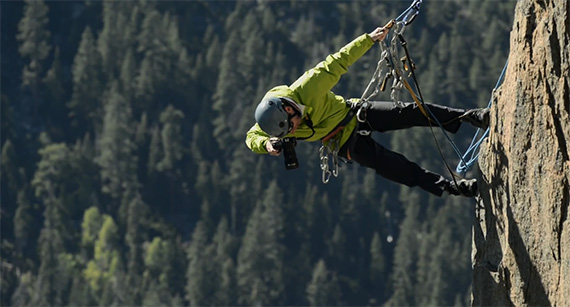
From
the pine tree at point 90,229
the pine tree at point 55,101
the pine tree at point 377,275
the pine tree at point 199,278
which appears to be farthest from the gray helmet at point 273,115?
the pine tree at point 55,101

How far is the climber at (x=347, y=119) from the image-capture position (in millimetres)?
11469

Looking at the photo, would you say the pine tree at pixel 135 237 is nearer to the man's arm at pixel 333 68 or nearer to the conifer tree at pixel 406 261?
A: the conifer tree at pixel 406 261

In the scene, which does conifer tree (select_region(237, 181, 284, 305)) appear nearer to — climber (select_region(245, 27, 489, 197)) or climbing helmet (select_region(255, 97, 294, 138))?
climber (select_region(245, 27, 489, 197))

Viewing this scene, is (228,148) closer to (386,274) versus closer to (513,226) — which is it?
(386,274)

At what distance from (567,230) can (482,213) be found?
1550mm

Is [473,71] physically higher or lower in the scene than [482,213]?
→ higher

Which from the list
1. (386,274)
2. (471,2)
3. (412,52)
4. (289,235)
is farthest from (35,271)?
(471,2)

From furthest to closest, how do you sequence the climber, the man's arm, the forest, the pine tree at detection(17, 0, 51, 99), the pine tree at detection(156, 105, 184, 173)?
1. the pine tree at detection(17, 0, 51, 99)
2. the pine tree at detection(156, 105, 184, 173)
3. the forest
4. the climber
5. the man's arm

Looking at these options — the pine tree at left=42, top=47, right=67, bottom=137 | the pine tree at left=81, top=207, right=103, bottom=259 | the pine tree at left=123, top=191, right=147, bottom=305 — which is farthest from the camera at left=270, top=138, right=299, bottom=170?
the pine tree at left=42, top=47, right=67, bottom=137

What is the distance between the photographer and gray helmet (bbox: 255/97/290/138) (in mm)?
11414

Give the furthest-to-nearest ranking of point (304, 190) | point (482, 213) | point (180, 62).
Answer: point (180, 62) → point (304, 190) → point (482, 213)

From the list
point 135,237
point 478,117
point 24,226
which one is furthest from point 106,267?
point 478,117

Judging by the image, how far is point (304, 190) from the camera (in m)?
124

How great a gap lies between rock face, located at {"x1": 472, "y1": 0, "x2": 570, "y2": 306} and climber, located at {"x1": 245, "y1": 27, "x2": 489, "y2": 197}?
57 centimetres
